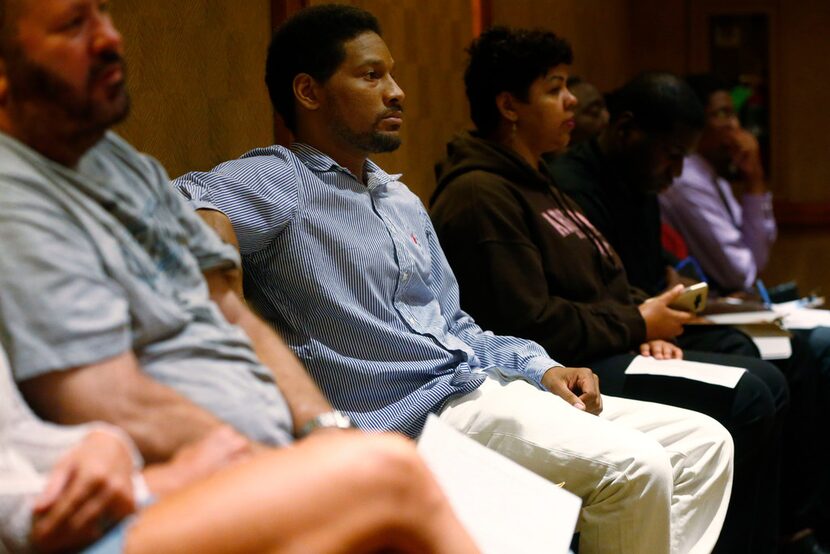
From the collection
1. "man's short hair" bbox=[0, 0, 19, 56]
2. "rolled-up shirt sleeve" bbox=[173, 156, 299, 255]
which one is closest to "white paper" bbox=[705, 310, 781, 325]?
"rolled-up shirt sleeve" bbox=[173, 156, 299, 255]

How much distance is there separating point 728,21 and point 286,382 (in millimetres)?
4877

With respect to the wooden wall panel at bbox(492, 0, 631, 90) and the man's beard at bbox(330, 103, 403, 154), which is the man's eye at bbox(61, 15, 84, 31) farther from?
the wooden wall panel at bbox(492, 0, 631, 90)

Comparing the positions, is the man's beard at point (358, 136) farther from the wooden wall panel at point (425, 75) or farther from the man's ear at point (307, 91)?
the wooden wall panel at point (425, 75)

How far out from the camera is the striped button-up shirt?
6.33ft

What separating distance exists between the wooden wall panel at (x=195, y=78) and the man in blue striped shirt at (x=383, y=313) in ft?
0.52

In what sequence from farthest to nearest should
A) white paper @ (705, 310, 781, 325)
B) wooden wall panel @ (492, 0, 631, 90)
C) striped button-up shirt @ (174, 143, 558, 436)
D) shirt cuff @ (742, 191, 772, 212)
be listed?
shirt cuff @ (742, 191, 772, 212) → wooden wall panel @ (492, 0, 631, 90) → white paper @ (705, 310, 781, 325) → striped button-up shirt @ (174, 143, 558, 436)

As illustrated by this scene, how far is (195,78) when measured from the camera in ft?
7.40

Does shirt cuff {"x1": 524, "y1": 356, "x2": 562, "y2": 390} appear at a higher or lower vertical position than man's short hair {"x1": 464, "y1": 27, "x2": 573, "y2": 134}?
lower

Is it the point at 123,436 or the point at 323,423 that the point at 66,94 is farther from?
the point at 323,423

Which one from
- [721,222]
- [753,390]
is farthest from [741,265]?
[753,390]

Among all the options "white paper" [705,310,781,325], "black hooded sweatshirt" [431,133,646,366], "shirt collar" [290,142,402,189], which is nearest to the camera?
"shirt collar" [290,142,402,189]

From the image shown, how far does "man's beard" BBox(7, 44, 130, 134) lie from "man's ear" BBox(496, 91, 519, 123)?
173 cm

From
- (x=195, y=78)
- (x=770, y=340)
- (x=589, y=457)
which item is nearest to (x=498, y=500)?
(x=589, y=457)

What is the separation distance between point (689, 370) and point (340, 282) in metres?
1.06
